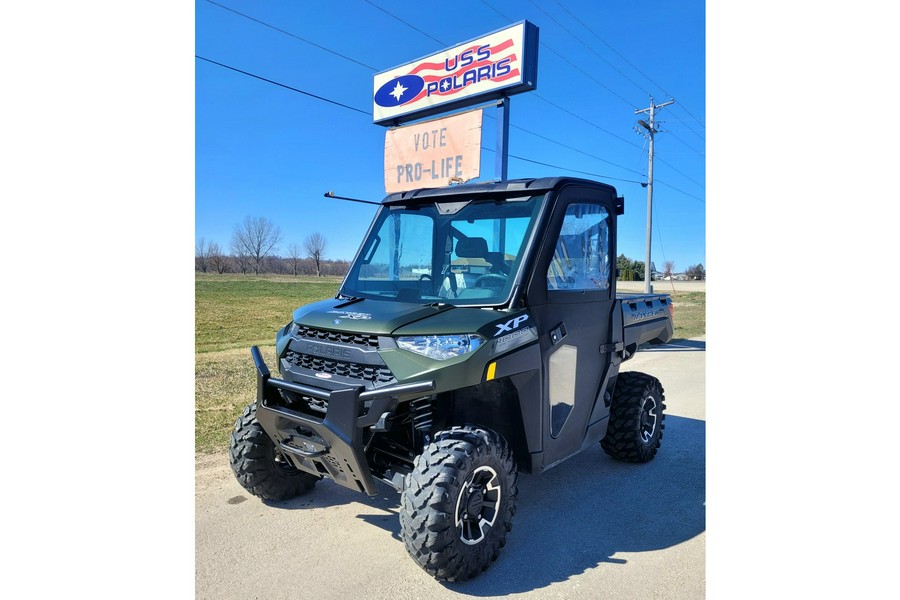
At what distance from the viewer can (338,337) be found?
3229mm

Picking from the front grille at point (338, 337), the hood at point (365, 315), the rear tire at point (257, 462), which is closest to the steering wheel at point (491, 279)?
the hood at point (365, 315)

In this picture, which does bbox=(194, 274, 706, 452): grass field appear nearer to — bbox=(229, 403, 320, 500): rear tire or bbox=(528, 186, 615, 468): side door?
bbox=(229, 403, 320, 500): rear tire

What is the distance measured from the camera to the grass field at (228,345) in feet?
18.4

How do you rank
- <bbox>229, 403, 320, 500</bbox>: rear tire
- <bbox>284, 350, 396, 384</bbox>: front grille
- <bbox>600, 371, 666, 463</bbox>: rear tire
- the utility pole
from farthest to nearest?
1. the utility pole
2. <bbox>600, 371, 666, 463</bbox>: rear tire
3. <bbox>229, 403, 320, 500</bbox>: rear tire
4. <bbox>284, 350, 396, 384</bbox>: front grille

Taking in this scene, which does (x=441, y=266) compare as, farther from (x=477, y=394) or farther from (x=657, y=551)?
(x=657, y=551)

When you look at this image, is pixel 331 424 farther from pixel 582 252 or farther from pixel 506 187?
pixel 582 252

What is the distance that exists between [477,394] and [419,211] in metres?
1.42

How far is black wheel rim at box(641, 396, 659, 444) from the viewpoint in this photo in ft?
15.4

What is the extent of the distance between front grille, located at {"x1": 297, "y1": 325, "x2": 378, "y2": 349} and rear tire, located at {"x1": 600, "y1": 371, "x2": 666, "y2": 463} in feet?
7.99

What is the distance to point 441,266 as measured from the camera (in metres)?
3.71

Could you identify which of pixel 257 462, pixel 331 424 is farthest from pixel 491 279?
pixel 257 462

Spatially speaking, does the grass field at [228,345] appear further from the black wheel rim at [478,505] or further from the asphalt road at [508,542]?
the black wheel rim at [478,505]

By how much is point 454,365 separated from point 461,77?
6923 millimetres

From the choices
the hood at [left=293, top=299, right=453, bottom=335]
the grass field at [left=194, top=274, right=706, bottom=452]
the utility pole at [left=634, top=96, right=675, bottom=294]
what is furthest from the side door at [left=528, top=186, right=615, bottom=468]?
the utility pole at [left=634, top=96, right=675, bottom=294]
